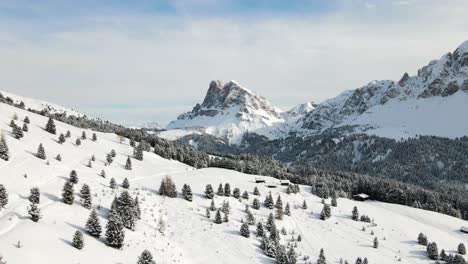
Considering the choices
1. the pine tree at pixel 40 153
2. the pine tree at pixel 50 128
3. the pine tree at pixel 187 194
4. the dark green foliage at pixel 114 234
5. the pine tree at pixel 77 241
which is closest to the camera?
the pine tree at pixel 77 241

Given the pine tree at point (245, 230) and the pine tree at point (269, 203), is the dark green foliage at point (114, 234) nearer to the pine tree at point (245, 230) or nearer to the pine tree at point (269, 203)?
the pine tree at point (245, 230)

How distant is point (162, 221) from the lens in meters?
64.0

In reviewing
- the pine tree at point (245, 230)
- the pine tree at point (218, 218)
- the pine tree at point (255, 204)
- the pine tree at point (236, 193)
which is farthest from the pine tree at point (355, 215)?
the pine tree at point (218, 218)

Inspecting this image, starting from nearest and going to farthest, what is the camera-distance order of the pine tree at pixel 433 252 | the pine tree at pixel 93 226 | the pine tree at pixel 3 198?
1. the pine tree at pixel 3 198
2. the pine tree at pixel 93 226
3. the pine tree at pixel 433 252

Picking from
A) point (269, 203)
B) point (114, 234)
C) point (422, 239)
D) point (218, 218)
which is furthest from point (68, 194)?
point (422, 239)

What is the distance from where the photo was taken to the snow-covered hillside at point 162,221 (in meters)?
48.1

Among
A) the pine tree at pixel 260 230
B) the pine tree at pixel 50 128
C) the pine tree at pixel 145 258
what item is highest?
the pine tree at pixel 50 128

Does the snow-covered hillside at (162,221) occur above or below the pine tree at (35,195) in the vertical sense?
below

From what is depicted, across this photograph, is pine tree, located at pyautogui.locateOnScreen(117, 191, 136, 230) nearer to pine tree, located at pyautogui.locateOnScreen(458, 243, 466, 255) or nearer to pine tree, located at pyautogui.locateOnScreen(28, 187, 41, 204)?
pine tree, located at pyautogui.locateOnScreen(28, 187, 41, 204)

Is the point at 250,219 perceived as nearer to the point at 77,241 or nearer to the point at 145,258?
the point at 145,258

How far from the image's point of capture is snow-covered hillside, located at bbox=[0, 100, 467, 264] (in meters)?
48.1

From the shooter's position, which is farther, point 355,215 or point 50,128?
point 50,128

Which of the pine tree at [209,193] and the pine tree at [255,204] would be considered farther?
the pine tree at [209,193]

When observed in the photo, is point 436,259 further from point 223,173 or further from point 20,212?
point 20,212
